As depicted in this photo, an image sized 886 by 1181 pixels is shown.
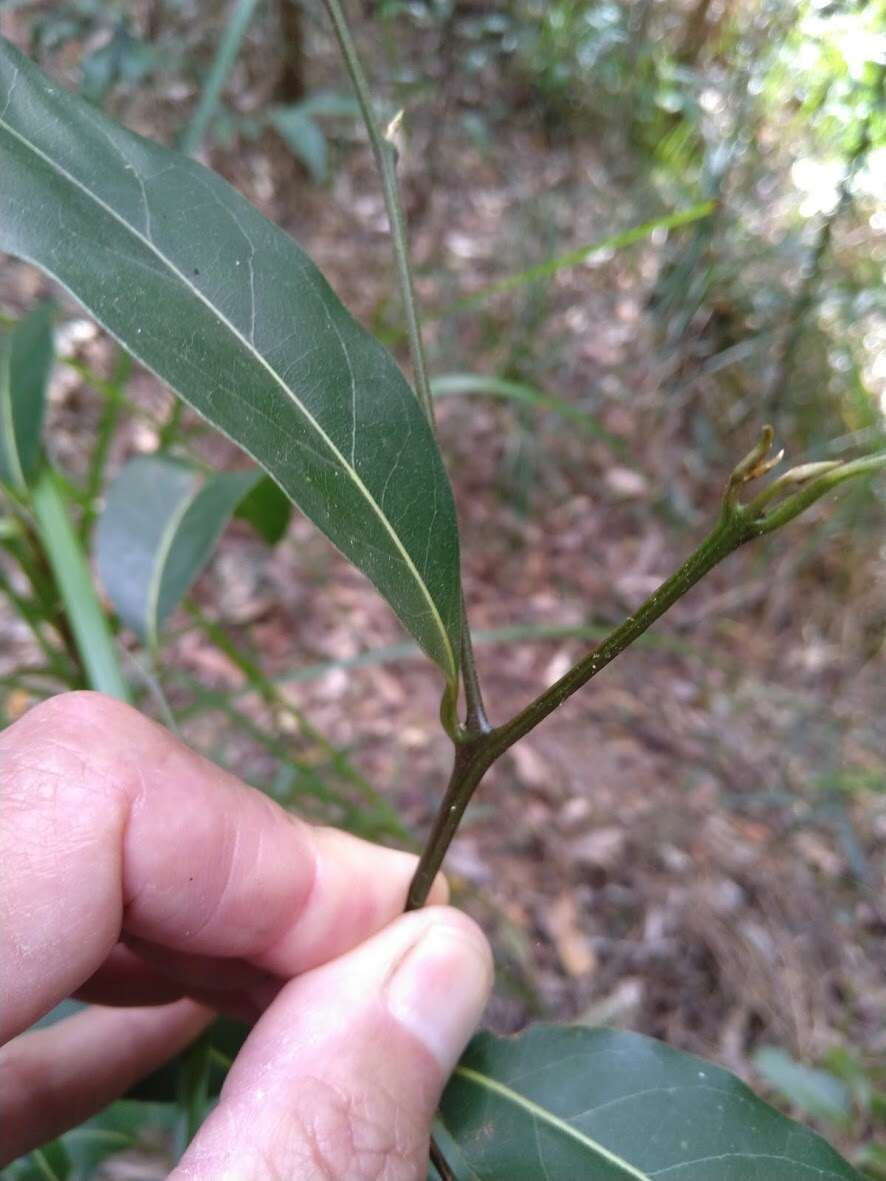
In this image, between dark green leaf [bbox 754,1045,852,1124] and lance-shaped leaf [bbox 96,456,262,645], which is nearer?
lance-shaped leaf [bbox 96,456,262,645]

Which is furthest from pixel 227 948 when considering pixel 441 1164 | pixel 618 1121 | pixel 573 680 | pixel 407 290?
pixel 407 290

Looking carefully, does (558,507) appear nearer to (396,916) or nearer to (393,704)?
(393,704)

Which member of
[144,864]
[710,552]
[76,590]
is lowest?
[144,864]

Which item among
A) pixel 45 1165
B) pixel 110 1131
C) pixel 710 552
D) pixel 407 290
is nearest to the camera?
pixel 710 552

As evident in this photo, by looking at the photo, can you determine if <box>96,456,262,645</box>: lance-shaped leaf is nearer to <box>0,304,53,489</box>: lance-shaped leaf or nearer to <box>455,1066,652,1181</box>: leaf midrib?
<box>0,304,53,489</box>: lance-shaped leaf

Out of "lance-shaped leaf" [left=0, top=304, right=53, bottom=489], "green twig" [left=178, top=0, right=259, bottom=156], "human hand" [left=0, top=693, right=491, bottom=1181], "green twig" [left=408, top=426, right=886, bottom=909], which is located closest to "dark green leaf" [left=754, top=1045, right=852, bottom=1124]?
"human hand" [left=0, top=693, right=491, bottom=1181]

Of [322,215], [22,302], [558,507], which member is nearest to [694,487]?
[558,507]

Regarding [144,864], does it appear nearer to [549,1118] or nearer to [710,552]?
[549,1118]
